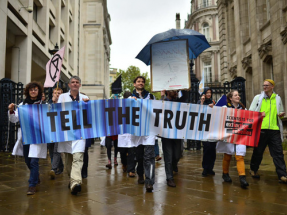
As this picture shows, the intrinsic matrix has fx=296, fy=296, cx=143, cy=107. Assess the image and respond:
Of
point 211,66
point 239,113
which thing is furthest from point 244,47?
point 211,66

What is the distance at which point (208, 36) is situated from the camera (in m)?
42.6

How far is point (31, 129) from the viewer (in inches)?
218

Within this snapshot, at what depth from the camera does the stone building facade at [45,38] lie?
53.4ft

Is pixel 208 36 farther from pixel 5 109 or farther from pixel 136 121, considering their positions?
pixel 136 121

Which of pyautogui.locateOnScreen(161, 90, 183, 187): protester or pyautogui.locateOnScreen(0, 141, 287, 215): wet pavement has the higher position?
pyautogui.locateOnScreen(161, 90, 183, 187): protester

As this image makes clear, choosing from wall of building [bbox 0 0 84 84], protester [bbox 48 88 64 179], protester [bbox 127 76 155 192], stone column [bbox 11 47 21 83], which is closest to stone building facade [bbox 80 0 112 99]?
wall of building [bbox 0 0 84 84]

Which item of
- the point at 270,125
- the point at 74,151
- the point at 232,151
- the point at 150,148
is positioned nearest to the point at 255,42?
the point at 270,125

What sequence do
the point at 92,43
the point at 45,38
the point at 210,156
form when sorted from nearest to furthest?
the point at 210,156 < the point at 45,38 < the point at 92,43

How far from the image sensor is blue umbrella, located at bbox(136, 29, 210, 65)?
609cm

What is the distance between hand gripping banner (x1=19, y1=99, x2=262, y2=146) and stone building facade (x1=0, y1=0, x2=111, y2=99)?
31.7 feet

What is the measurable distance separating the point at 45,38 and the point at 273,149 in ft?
63.9

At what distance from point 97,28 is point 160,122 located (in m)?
43.7

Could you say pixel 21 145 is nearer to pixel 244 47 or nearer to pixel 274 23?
pixel 274 23

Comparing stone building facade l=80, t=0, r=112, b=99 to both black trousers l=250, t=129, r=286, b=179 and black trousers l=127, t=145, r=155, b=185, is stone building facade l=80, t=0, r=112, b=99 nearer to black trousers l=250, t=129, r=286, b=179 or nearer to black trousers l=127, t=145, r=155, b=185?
black trousers l=127, t=145, r=155, b=185
